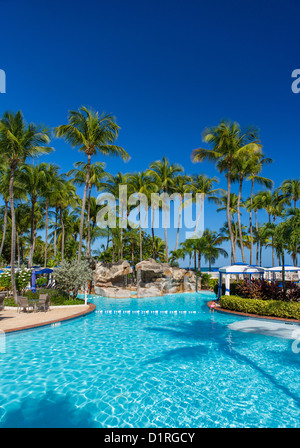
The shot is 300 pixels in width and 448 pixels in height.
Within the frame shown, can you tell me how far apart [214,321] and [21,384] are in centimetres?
1000

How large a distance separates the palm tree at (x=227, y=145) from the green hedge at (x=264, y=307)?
6.98 m

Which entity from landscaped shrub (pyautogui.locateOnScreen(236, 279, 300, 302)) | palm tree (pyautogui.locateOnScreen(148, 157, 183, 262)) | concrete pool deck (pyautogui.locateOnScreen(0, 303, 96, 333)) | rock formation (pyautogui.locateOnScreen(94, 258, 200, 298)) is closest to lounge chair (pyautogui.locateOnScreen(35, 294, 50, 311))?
concrete pool deck (pyautogui.locateOnScreen(0, 303, 96, 333))

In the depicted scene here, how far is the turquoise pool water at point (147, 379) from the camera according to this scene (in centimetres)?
496

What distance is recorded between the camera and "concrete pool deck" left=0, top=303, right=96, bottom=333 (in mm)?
10558

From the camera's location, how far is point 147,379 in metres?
6.60

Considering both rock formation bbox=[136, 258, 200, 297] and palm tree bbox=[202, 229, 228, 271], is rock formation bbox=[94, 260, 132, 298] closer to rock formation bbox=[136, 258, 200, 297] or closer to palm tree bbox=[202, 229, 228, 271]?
rock formation bbox=[136, 258, 200, 297]

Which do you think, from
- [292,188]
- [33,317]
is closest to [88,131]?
[33,317]

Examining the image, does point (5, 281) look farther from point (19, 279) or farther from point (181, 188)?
point (181, 188)

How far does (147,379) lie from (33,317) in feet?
27.0

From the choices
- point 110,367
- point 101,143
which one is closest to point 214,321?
point 110,367

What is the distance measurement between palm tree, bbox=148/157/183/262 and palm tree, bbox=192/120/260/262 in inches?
408

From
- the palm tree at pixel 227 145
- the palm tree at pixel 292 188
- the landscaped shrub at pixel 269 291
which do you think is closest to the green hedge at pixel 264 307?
the landscaped shrub at pixel 269 291

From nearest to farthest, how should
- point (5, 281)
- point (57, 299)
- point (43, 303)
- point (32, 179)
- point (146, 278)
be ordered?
point (43, 303) → point (57, 299) → point (5, 281) → point (32, 179) → point (146, 278)
